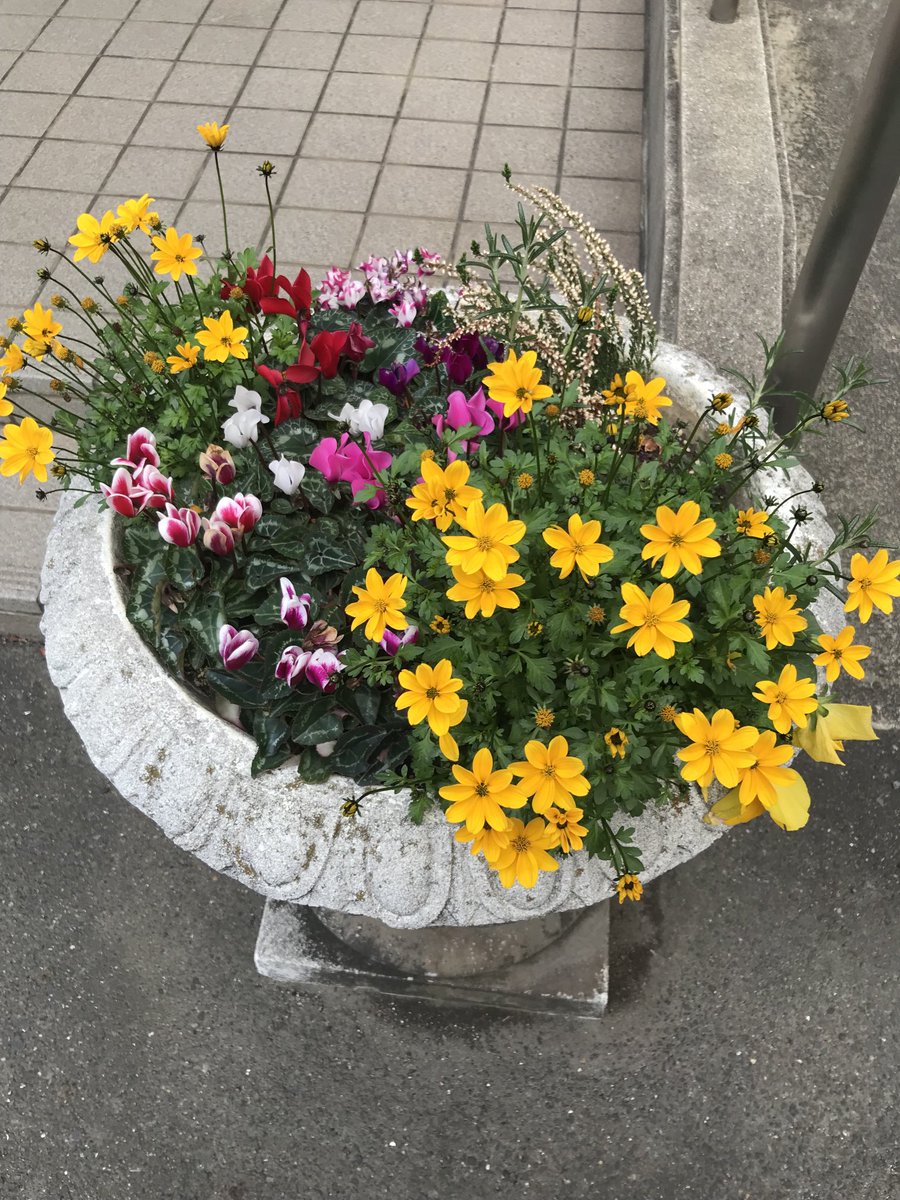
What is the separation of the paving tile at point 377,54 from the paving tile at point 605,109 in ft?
2.50

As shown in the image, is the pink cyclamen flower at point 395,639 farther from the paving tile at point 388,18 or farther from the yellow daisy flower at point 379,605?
the paving tile at point 388,18

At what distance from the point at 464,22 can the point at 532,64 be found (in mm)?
477

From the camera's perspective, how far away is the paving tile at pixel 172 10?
4.41 metres

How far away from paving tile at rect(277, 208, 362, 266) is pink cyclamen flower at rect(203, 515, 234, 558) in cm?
202

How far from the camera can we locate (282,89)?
4.05 meters

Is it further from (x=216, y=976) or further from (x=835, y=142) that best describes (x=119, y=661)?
(x=835, y=142)

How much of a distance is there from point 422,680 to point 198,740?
1.61 ft

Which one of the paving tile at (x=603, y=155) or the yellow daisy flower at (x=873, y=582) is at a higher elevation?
the yellow daisy flower at (x=873, y=582)

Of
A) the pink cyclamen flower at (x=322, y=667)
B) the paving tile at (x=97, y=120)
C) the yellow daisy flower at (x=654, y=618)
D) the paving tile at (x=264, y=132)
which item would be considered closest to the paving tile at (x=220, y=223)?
the paving tile at (x=264, y=132)

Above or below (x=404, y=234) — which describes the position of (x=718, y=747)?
above

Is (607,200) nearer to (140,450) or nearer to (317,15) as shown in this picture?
(317,15)

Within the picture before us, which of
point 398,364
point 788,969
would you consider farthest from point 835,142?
point 788,969

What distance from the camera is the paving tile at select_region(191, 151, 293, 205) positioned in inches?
141

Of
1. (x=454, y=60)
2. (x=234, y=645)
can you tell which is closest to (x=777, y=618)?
(x=234, y=645)
